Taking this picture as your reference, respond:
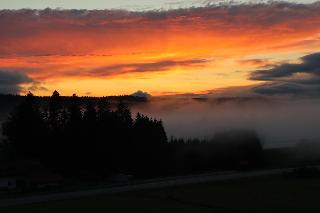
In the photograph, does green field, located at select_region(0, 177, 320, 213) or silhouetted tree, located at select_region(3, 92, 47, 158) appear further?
silhouetted tree, located at select_region(3, 92, 47, 158)

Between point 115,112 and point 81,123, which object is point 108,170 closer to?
point 81,123

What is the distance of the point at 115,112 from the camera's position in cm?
11544

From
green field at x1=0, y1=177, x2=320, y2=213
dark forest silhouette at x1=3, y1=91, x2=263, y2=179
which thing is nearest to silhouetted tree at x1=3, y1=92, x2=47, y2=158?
dark forest silhouette at x1=3, y1=91, x2=263, y2=179

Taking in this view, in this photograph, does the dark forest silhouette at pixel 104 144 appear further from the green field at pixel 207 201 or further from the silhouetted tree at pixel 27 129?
the green field at pixel 207 201

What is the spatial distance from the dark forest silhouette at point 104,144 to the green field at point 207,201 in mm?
35566

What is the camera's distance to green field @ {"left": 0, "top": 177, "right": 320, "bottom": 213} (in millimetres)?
44969

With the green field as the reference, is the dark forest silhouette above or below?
above

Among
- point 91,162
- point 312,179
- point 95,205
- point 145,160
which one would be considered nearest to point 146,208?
point 95,205

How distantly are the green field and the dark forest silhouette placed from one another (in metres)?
35.6

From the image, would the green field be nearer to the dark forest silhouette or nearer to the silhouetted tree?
the dark forest silhouette

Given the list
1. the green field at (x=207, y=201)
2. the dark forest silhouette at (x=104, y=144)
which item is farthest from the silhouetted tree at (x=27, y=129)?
the green field at (x=207, y=201)

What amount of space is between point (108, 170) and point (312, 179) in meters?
39.6

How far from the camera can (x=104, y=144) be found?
100 meters

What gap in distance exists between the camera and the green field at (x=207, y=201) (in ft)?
148
